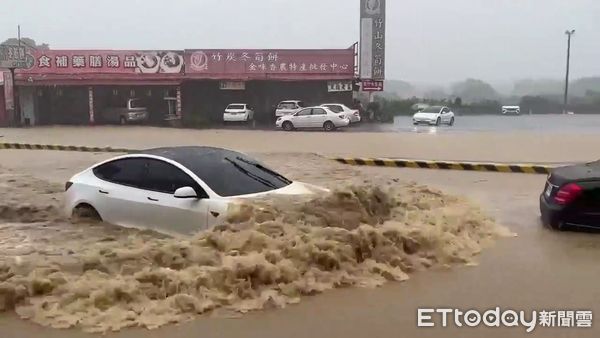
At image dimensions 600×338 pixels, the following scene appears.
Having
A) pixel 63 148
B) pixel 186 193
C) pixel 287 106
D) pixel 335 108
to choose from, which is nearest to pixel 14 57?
pixel 287 106

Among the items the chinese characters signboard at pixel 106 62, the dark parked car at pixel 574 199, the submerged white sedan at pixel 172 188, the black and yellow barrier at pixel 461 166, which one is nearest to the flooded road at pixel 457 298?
the dark parked car at pixel 574 199

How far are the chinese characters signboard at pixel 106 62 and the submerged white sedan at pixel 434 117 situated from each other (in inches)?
539

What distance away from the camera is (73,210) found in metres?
8.34

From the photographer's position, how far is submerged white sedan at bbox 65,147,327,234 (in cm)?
713

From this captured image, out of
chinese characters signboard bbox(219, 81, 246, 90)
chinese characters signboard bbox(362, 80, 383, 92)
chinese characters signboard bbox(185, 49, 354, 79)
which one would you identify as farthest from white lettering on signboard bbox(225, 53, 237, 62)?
chinese characters signboard bbox(362, 80, 383, 92)

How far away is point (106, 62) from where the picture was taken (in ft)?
126

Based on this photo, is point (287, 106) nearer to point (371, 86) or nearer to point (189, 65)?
point (371, 86)

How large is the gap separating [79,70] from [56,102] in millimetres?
2486

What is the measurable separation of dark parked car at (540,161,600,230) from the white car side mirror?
4345 mm

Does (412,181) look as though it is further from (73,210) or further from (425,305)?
(425,305)

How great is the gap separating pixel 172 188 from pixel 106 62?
108 ft

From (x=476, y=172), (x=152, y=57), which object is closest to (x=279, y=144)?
(x=476, y=172)

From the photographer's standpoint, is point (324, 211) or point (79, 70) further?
point (79, 70)

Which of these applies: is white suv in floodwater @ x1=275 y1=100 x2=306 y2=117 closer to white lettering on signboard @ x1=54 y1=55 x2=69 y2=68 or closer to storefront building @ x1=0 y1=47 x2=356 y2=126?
storefront building @ x1=0 y1=47 x2=356 y2=126
